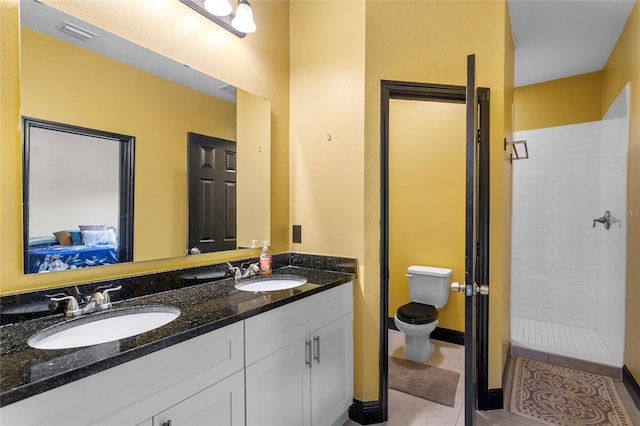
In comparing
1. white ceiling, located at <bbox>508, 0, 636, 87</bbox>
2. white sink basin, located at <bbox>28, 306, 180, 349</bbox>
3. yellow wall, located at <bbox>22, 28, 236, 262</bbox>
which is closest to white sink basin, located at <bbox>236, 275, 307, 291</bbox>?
yellow wall, located at <bbox>22, 28, 236, 262</bbox>

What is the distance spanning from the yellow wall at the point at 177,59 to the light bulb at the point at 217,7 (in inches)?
3.7

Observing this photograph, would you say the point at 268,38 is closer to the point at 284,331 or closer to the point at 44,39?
the point at 44,39

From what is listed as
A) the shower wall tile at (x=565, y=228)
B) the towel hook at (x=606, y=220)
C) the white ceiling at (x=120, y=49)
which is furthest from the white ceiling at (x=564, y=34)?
the white ceiling at (x=120, y=49)

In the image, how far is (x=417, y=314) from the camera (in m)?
2.57

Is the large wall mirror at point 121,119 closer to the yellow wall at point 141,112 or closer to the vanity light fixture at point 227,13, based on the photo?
the yellow wall at point 141,112

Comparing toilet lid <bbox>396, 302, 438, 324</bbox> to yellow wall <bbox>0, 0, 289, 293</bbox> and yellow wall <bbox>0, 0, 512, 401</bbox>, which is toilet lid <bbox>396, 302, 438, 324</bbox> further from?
yellow wall <bbox>0, 0, 289, 293</bbox>

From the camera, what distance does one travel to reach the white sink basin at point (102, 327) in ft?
3.25

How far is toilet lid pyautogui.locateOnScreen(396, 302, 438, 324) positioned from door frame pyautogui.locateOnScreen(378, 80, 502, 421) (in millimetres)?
515

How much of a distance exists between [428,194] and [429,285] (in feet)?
2.87

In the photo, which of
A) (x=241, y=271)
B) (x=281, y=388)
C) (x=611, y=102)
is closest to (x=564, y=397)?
(x=281, y=388)

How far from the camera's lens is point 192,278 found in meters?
1.58

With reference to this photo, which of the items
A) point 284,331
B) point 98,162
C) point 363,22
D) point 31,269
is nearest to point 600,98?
point 363,22

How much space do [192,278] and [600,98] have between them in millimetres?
3958

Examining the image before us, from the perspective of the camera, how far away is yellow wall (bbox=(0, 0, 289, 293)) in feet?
3.46
